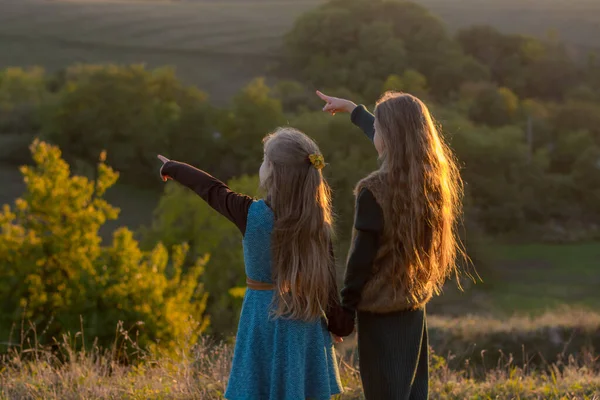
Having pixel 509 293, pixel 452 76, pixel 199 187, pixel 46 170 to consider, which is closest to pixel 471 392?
pixel 199 187

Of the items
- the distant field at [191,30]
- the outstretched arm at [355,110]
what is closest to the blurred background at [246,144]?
the distant field at [191,30]

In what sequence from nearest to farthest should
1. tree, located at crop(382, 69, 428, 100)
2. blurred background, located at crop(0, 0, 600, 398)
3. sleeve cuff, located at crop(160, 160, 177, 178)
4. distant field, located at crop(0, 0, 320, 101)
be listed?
sleeve cuff, located at crop(160, 160, 177, 178)
blurred background, located at crop(0, 0, 600, 398)
tree, located at crop(382, 69, 428, 100)
distant field, located at crop(0, 0, 320, 101)

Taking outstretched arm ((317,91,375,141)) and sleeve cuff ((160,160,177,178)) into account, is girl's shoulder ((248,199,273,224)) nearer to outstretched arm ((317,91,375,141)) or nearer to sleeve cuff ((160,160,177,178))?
sleeve cuff ((160,160,177,178))

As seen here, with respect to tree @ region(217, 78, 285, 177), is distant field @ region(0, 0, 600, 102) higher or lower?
higher

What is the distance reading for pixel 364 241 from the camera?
293 cm

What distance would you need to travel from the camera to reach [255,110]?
4591 centimetres

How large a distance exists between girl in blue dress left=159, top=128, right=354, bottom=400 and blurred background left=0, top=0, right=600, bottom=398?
1451 millimetres

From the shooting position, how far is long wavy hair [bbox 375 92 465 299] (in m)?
2.97

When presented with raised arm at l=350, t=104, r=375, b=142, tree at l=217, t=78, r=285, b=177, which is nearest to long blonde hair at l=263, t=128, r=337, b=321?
raised arm at l=350, t=104, r=375, b=142

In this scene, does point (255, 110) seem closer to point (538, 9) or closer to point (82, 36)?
point (82, 36)

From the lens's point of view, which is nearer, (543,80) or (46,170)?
(46,170)

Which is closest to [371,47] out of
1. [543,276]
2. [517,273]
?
[517,273]

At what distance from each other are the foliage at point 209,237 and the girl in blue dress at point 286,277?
19628 millimetres

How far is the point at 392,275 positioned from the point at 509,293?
32.4 m
